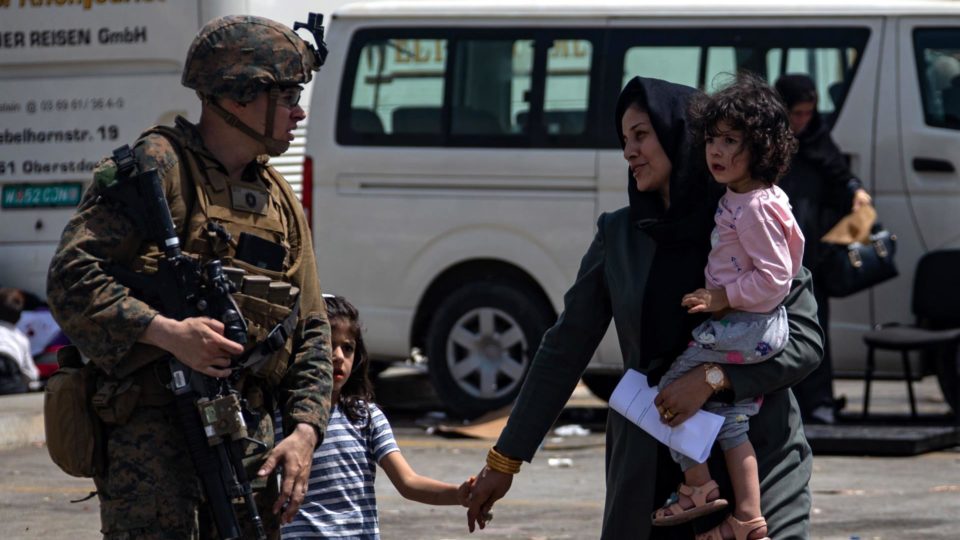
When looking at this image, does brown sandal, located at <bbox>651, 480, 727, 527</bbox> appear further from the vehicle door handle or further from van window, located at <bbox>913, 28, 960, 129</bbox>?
van window, located at <bbox>913, 28, 960, 129</bbox>

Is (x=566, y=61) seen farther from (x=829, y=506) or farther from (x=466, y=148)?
(x=829, y=506)

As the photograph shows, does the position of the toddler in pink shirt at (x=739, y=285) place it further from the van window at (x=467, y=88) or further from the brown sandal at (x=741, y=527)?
the van window at (x=467, y=88)

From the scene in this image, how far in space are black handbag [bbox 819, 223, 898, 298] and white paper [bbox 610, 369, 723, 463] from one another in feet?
18.7

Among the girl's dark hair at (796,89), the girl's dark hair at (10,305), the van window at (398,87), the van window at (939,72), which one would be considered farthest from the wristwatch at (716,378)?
the girl's dark hair at (10,305)

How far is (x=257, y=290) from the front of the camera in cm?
367

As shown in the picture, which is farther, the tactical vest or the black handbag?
the black handbag

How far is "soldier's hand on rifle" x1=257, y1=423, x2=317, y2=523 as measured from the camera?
3.71 metres

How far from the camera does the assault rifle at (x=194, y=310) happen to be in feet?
11.6

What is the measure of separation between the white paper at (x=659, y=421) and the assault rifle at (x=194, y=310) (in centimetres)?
83

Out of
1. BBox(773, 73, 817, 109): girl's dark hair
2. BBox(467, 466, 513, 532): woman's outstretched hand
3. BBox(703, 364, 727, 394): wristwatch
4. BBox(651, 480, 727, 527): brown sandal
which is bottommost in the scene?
BBox(467, 466, 513, 532): woman's outstretched hand

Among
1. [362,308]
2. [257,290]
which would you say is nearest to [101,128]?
[362,308]

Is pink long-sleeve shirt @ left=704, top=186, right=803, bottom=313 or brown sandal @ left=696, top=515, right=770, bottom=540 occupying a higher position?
pink long-sleeve shirt @ left=704, top=186, right=803, bottom=313

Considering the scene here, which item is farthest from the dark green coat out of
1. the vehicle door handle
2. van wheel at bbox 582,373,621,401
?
van wheel at bbox 582,373,621,401

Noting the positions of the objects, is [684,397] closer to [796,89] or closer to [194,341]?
[194,341]
